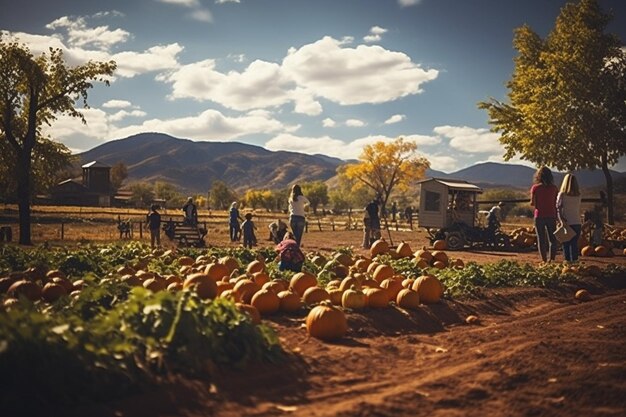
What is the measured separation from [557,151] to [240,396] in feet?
103

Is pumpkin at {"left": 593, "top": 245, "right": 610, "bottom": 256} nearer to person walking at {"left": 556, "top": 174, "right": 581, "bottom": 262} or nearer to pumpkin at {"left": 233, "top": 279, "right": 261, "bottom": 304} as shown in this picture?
person walking at {"left": 556, "top": 174, "right": 581, "bottom": 262}

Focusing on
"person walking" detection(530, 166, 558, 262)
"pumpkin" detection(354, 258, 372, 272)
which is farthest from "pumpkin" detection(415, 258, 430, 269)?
"person walking" detection(530, 166, 558, 262)

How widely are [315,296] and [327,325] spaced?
52.9 inches

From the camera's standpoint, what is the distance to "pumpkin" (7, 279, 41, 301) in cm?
677

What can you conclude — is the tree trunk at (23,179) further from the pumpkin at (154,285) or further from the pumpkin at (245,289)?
the pumpkin at (245,289)

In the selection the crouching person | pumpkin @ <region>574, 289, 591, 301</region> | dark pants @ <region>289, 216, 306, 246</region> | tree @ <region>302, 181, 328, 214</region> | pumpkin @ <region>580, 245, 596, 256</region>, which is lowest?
pumpkin @ <region>574, 289, 591, 301</region>

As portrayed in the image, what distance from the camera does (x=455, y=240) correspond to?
803 inches

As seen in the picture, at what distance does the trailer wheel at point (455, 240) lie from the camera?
66.5 feet

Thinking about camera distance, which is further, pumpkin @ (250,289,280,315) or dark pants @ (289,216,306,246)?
dark pants @ (289,216,306,246)

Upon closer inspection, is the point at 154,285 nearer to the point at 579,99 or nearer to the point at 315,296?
the point at 315,296

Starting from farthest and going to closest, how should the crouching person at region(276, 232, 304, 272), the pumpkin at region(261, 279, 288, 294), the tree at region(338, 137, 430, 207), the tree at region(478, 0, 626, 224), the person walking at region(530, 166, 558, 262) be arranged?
the tree at region(338, 137, 430, 207) < the tree at region(478, 0, 626, 224) < the person walking at region(530, 166, 558, 262) < the crouching person at region(276, 232, 304, 272) < the pumpkin at region(261, 279, 288, 294)

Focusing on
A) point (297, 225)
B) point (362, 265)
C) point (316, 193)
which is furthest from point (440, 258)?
point (316, 193)

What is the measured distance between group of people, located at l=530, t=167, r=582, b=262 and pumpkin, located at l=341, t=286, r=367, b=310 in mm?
7069

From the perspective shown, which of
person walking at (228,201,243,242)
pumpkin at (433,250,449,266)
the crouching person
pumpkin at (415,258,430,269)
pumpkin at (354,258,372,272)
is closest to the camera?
the crouching person
